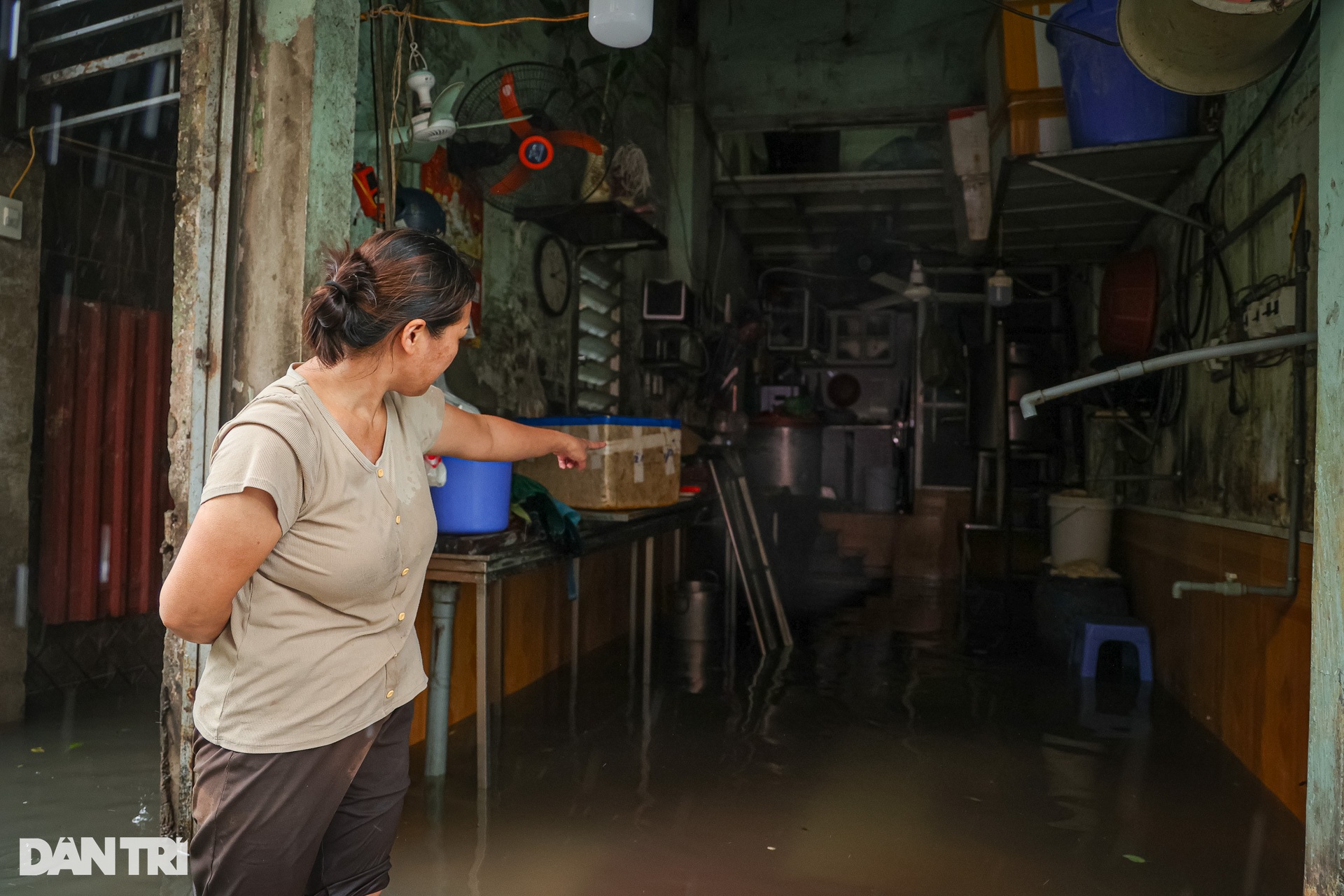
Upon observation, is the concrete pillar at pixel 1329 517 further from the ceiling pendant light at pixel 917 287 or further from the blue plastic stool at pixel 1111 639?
the ceiling pendant light at pixel 917 287

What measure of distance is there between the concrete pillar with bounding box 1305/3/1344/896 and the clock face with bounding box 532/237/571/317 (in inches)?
138

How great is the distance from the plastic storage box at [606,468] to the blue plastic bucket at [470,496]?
0.62 meters

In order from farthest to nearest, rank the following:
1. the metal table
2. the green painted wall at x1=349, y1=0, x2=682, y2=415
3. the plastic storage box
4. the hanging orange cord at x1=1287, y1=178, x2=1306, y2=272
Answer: the plastic storage box
the green painted wall at x1=349, y1=0, x2=682, y2=415
the hanging orange cord at x1=1287, y1=178, x2=1306, y2=272
the metal table

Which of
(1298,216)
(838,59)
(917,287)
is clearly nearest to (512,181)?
(1298,216)

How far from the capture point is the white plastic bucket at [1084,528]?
5539 millimetres

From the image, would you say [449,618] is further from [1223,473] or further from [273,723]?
[1223,473]

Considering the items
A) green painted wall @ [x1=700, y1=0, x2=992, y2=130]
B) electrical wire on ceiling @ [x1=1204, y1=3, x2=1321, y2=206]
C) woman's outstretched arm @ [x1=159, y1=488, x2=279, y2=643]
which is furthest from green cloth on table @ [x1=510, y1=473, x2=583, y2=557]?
green painted wall @ [x1=700, y1=0, x2=992, y2=130]

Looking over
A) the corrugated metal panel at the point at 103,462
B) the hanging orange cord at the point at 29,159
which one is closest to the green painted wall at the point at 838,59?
the corrugated metal panel at the point at 103,462

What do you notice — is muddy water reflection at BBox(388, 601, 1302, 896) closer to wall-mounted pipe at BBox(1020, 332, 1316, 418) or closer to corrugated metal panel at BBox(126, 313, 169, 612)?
wall-mounted pipe at BBox(1020, 332, 1316, 418)

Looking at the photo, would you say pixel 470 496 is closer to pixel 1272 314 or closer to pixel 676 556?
pixel 1272 314

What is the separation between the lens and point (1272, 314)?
11.1 feet

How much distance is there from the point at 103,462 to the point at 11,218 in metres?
1.08

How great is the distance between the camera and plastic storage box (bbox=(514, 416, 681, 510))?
12.1 ft

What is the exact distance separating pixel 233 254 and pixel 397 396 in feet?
3.21
